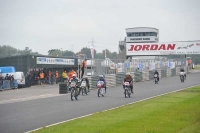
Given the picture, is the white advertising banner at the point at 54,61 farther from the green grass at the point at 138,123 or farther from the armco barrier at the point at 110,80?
the green grass at the point at 138,123

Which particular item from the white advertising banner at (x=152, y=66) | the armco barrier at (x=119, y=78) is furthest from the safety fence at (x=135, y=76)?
the white advertising banner at (x=152, y=66)

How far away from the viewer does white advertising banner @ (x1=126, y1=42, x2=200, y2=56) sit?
234 ft

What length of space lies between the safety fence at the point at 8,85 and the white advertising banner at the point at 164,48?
38595 millimetres

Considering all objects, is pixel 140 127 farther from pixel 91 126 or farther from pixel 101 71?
pixel 101 71

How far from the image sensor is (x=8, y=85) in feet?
127

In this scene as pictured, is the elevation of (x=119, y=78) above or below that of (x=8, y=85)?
above

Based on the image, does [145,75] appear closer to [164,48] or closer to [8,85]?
[8,85]

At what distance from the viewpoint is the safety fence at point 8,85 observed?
37625mm

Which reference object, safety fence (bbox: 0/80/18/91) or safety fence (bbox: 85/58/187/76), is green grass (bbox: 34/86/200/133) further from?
safety fence (bbox: 0/80/18/91)

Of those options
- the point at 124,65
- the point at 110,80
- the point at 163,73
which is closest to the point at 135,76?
the point at 124,65

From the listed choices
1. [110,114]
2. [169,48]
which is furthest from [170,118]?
[169,48]

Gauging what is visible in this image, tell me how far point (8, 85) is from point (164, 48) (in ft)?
136

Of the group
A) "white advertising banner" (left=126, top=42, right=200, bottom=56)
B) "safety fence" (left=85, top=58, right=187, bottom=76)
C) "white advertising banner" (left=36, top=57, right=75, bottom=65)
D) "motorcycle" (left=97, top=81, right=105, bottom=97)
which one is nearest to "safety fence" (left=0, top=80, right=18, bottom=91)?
"white advertising banner" (left=36, top=57, right=75, bottom=65)

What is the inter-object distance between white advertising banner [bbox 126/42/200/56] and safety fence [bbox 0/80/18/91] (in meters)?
38.6
